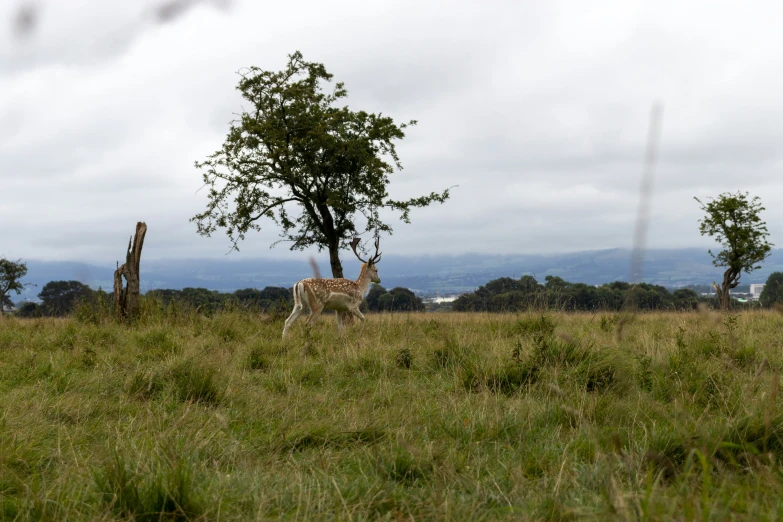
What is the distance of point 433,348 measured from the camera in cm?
795

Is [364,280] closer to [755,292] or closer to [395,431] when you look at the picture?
[395,431]

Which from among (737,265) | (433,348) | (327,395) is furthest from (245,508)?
(737,265)

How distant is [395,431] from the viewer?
4340 mm

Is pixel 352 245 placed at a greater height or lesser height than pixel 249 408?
greater

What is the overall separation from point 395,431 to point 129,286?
1047 cm

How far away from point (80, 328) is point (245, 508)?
29.5ft

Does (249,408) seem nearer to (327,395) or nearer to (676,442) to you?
(327,395)

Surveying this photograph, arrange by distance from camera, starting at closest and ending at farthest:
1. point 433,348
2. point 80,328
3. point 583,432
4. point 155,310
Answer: point 583,432
point 433,348
point 80,328
point 155,310

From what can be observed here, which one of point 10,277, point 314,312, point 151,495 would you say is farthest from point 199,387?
point 10,277

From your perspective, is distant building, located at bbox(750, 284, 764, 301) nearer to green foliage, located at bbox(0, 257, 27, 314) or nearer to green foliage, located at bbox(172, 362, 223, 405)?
green foliage, located at bbox(172, 362, 223, 405)

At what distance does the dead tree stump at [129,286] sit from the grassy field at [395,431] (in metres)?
3.95

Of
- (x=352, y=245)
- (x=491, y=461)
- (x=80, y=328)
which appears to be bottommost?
(x=491, y=461)

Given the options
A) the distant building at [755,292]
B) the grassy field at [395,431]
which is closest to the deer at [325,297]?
the grassy field at [395,431]

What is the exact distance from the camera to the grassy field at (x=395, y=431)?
2850 mm
